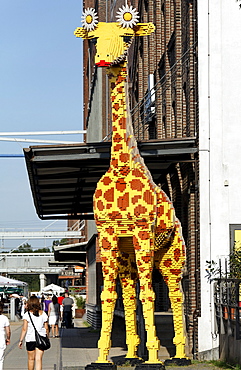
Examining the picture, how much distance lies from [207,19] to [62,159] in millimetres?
4753

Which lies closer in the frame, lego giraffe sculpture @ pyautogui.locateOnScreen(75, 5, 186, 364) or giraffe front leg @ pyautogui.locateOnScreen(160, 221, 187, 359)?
lego giraffe sculpture @ pyautogui.locateOnScreen(75, 5, 186, 364)

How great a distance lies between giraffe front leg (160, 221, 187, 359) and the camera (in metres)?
16.7

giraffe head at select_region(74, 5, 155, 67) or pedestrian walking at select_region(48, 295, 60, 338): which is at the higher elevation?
giraffe head at select_region(74, 5, 155, 67)

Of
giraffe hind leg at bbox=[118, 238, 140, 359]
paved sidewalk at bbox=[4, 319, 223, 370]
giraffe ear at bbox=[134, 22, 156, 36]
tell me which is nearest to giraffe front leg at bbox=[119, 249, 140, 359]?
giraffe hind leg at bbox=[118, 238, 140, 359]

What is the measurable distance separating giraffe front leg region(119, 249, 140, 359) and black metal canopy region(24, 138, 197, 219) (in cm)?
285

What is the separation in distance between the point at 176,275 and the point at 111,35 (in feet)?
17.2

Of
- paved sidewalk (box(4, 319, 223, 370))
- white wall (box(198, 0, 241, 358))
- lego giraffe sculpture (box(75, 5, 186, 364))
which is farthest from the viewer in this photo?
white wall (box(198, 0, 241, 358))

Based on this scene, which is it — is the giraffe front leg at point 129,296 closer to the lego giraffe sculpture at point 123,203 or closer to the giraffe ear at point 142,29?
the lego giraffe sculpture at point 123,203

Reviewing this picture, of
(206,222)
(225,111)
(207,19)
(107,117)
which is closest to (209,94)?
(225,111)

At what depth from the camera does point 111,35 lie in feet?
50.8

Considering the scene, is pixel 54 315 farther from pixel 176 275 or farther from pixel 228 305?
pixel 228 305

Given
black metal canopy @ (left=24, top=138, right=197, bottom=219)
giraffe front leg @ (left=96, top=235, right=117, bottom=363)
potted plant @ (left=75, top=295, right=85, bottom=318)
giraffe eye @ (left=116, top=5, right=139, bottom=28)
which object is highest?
giraffe eye @ (left=116, top=5, right=139, bottom=28)

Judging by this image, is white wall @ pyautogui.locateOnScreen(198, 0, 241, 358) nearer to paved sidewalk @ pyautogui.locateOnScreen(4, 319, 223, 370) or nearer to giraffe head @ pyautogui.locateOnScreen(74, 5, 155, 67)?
paved sidewalk @ pyautogui.locateOnScreen(4, 319, 223, 370)

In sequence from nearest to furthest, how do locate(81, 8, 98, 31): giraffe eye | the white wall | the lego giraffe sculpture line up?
the lego giraffe sculpture
locate(81, 8, 98, 31): giraffe eye
the white wall
